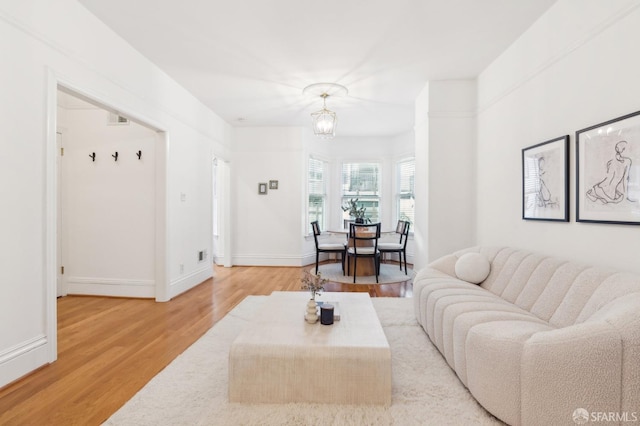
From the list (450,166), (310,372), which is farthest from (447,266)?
(310,372)

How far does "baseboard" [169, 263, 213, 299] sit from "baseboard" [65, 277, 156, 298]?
23cm

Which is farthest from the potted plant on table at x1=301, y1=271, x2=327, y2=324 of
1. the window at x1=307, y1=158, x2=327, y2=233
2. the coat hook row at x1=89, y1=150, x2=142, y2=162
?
the window at x1=307, y1=158, x2=327, y2=233

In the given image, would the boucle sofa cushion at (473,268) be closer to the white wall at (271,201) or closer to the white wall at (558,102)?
the white wall at (558,102)

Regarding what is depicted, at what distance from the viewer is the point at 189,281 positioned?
4.72 metres

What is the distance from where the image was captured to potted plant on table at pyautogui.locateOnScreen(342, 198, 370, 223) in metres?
6.45

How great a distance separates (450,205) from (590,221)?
6.64 ft

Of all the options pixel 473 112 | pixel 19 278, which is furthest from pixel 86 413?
pixel 473 112

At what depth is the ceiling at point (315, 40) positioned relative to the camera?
2.80 meters

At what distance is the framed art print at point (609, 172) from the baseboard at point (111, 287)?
14.9ft

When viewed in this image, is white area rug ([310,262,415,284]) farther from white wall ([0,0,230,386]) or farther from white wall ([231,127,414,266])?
white wall ([0,0,230,386])

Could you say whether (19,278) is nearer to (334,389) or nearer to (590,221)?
(334,389)

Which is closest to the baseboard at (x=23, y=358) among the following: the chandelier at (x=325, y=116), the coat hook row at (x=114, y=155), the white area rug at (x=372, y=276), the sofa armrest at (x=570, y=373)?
the coat hook row at (x=114, y=155)

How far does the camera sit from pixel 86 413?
6.15ft

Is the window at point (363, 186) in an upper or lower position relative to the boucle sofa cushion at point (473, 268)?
upper
